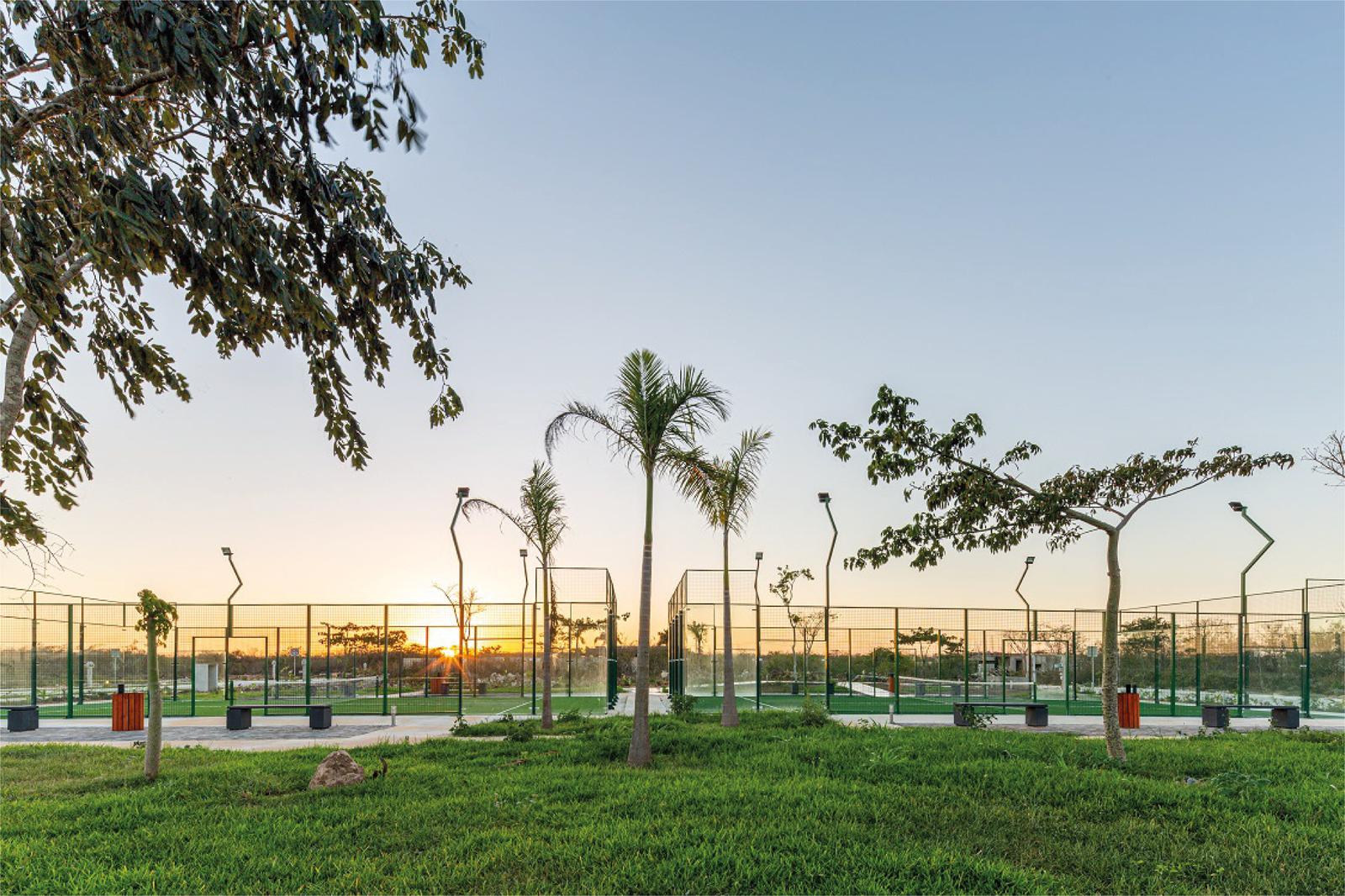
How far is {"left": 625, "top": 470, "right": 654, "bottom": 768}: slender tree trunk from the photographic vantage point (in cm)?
1030

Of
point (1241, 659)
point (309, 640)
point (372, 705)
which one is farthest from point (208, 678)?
point (1241, 659)

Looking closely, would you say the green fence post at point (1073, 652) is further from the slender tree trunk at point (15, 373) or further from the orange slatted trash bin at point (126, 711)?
the slender tree trunk at point (15, 373)

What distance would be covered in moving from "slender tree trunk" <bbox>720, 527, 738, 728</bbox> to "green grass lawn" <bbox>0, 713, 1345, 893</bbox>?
318cm

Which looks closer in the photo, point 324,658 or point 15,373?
point 15,373

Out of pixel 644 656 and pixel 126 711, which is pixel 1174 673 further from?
pixel 126 711

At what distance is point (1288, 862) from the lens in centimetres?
636

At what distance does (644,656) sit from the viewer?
34.8 ft

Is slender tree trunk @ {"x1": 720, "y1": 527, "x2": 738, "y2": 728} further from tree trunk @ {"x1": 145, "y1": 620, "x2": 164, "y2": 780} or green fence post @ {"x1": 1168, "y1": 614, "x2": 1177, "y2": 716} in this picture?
green fence post @ {"x1": 1168, "y1": 614, "x2": 1177, "y2": 716}

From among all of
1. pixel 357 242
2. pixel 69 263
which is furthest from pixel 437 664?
pixel 357 242

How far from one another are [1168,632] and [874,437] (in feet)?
66.6

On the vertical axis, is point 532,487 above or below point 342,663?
above

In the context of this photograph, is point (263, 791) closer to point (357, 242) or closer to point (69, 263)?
point (69, 263)

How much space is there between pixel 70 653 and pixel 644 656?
18083 mm

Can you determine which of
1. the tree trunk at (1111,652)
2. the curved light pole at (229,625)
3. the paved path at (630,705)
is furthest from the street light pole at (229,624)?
the tree trunk at (1111,652)
